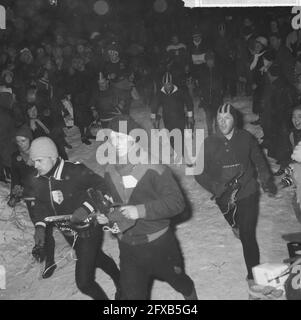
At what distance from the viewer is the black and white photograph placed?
3.74 metres

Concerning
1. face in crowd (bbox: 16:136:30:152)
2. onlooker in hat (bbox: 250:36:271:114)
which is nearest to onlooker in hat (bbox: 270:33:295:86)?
onlooker in hat (bbox: 250:36:271:114)

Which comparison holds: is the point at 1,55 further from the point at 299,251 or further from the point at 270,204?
the point at 299,251

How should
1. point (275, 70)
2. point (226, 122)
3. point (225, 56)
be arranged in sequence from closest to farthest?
1. point (226, 122)
2. point (275, 70)
3. point (225, 56)

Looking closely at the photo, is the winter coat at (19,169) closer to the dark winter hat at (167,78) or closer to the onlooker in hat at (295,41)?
the dark winter hat at (167,78)

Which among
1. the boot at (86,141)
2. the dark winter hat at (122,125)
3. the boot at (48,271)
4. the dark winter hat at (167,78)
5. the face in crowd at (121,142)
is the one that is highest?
the dark winter hat at (167,78)

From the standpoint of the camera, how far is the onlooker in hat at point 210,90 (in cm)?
933

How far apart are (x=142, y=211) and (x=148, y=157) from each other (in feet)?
1.52

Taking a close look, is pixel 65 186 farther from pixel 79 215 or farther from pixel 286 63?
pixel 286 63

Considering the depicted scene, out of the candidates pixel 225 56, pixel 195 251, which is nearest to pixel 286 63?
pixel 225 56

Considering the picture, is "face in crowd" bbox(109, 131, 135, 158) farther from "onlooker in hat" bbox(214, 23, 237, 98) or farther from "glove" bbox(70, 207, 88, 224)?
"onlooker in hat" bbox(214, 23, 237, 98)

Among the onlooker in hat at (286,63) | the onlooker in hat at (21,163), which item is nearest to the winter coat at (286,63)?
the onlooker in hat at (286,63)

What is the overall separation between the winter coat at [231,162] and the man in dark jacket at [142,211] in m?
1.07

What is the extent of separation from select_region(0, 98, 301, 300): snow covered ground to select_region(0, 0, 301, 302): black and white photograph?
0.03 m

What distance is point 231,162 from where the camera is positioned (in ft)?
15.0
